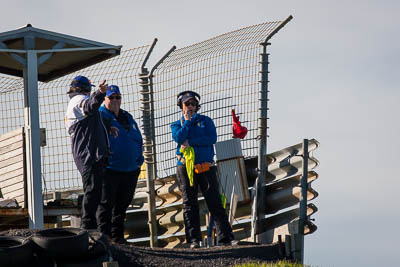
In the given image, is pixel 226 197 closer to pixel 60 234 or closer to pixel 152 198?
pixel 152 198

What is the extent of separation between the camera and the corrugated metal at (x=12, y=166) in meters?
12.0

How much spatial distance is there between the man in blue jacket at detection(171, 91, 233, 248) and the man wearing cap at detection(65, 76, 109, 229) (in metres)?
1.29

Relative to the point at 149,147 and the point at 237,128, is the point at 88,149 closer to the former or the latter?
the point at 237,128

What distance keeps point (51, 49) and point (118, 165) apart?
224 cm

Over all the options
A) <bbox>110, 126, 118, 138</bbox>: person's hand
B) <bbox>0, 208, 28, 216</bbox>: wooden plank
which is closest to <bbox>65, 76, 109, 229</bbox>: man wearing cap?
<bbox>110, 126, 118, 138</bbox>: person's hand

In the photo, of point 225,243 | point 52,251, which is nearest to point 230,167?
point 225,243

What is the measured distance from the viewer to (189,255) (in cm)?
919

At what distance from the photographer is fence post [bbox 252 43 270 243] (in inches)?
466

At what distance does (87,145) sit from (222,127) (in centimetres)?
308

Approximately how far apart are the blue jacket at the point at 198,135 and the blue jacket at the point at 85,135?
4.01ft

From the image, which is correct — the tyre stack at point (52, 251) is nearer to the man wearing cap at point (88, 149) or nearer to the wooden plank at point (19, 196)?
the man wearing cap at point (88, 149)

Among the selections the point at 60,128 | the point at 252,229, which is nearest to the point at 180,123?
the point at 252,229

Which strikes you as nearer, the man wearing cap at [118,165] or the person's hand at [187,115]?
the man wearing cap at [118,165]

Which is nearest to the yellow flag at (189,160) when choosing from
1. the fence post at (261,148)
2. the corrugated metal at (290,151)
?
the fence post at (261,148)
